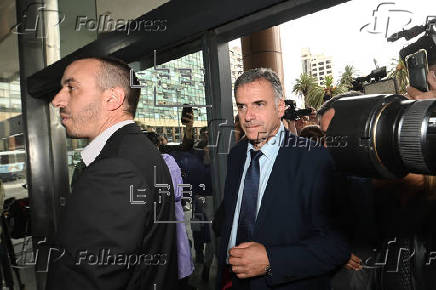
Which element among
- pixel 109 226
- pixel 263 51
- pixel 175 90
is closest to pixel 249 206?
pixel 109 226

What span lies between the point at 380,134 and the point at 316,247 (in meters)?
0.80

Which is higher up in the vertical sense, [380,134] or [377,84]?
[377,84]

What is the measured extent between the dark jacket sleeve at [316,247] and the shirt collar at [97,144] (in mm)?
673

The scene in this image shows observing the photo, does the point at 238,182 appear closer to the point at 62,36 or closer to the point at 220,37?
the point at 220,37

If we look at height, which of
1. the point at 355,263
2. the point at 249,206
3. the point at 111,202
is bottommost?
the point at 355,263

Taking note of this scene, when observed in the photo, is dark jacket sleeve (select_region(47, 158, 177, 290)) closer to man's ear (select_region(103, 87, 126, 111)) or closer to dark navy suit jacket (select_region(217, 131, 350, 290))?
man's ear (select_region(103, 87, 126, 111))

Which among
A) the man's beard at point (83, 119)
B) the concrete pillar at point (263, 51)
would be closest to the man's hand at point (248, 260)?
the man's beard at point (83, 119)

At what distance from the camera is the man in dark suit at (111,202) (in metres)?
0.90

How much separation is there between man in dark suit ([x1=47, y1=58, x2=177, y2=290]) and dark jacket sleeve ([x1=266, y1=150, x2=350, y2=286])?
1.21ft

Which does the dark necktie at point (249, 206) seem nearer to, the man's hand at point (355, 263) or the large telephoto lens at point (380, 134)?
the man's hand at point (355, 263)

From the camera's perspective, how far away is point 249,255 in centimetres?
114

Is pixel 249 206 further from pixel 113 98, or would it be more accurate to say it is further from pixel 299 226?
pixel 113 98

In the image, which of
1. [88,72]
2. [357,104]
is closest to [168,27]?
[88,72]

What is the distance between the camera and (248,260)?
3.72 ft
